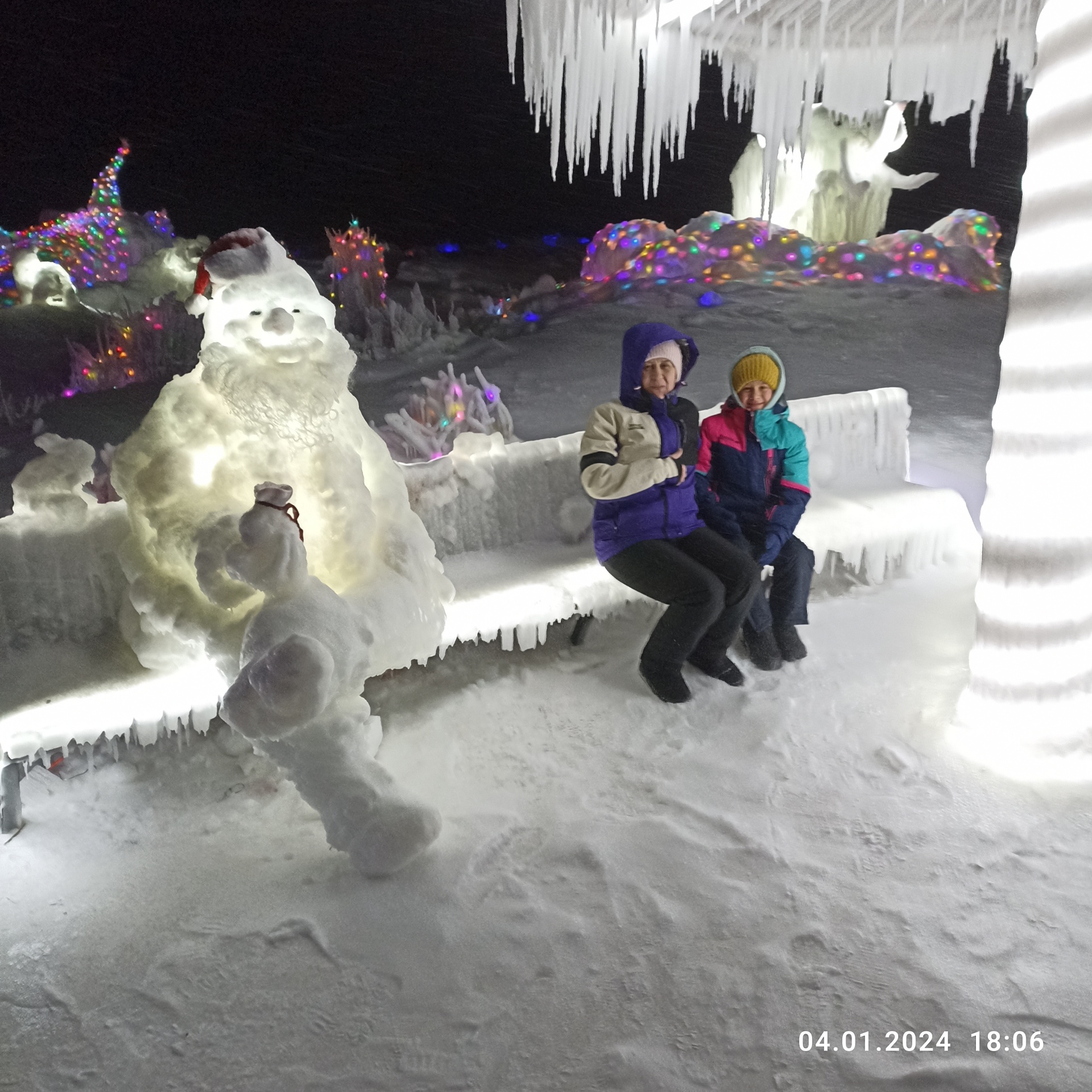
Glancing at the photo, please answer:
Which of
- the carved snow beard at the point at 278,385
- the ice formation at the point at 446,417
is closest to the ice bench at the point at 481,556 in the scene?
the carved snow beard at the point at 278,385

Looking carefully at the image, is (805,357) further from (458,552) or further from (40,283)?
(40,283)

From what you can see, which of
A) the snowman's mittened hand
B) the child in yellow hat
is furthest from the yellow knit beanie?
the snowman's mittened hand

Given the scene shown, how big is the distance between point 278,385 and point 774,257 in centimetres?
847

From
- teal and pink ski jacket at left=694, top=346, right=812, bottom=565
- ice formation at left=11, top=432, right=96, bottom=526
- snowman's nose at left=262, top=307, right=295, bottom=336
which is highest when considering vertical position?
snowman's nose at left=262, top=307, right=295, bottom=336

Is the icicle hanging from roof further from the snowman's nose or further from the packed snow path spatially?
the packed snow path

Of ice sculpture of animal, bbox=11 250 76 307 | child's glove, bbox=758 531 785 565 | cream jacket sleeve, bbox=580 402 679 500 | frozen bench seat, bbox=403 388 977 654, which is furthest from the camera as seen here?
ice sculpture of animal, bbox=11 250 76 307

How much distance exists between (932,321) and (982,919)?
7.35 meters

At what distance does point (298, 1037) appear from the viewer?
5.73ft

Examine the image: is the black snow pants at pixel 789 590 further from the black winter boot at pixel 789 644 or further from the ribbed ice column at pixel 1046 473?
the ribbed ice column at pixel 1046 473

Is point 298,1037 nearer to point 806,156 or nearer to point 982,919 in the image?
point 982,919

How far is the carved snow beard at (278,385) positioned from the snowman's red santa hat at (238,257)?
0.18 meters

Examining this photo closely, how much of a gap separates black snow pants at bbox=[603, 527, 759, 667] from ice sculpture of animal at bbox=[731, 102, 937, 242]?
28.2ft

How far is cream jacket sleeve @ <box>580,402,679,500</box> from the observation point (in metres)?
2.83

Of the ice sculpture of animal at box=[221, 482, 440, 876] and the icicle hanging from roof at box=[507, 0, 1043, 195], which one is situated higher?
the icicle hanging from roof at box=[507, 0, 1043, 195]
